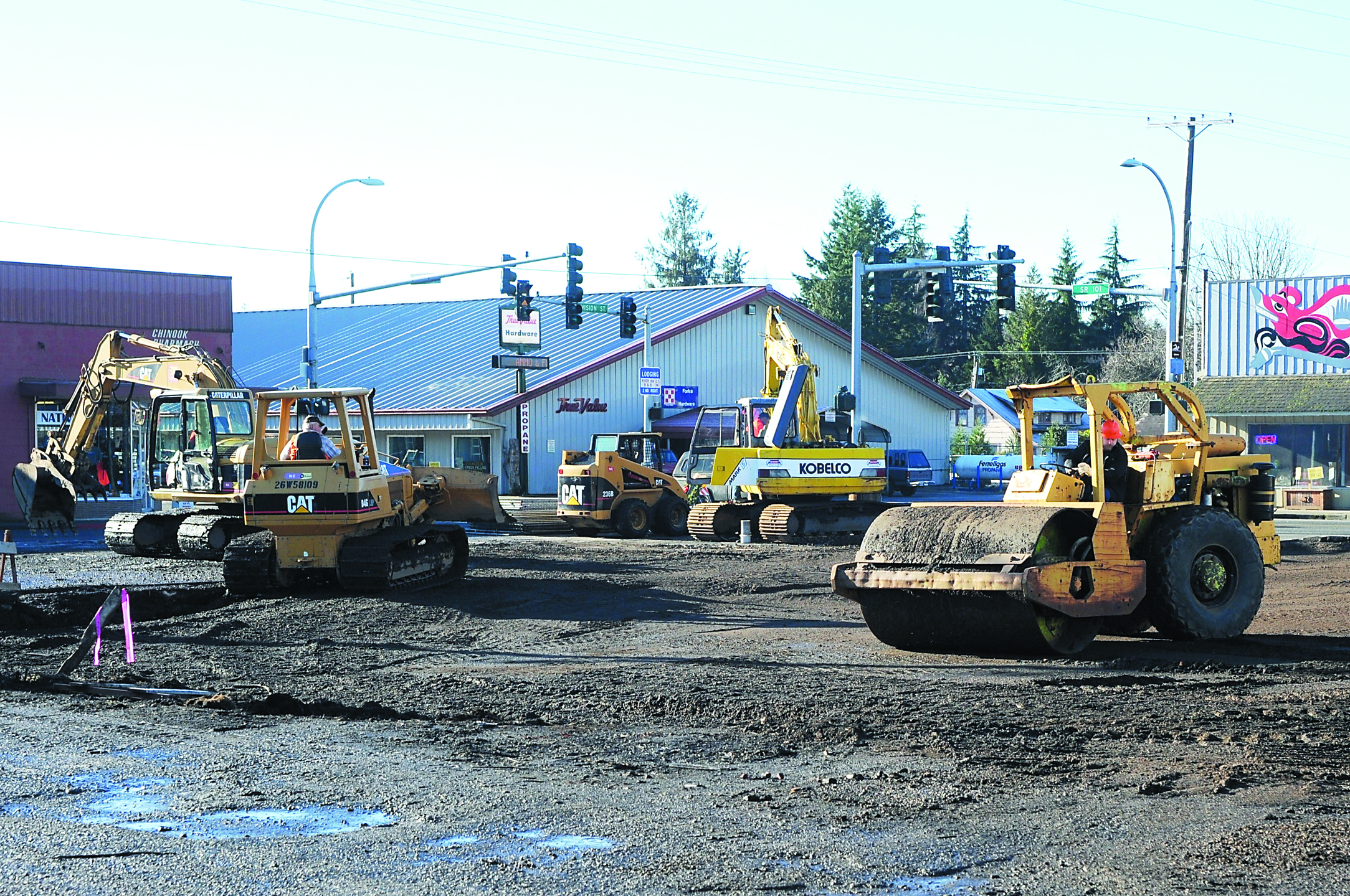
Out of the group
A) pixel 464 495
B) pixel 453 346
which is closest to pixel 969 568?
Answer: pixel 464 495

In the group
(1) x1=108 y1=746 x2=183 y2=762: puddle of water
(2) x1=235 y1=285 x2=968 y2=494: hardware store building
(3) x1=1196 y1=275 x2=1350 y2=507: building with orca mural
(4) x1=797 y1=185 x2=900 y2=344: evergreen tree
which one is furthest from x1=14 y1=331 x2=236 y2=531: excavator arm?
(4) x1=797 y1=185 x2=900 y2=344: evergreen tree

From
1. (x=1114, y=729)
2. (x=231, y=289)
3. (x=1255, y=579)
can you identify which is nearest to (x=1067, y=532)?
(x=1255, y=579)

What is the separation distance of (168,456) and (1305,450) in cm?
3262

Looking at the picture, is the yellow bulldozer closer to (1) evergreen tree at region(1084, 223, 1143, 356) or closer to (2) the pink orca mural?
(2) the pink orca mural

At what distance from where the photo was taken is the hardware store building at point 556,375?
5022 cm

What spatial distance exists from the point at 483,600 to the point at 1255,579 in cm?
873

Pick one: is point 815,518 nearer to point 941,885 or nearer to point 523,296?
point 523,296

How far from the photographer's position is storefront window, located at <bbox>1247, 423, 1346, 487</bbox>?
141 feet

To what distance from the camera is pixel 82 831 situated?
24.0ft

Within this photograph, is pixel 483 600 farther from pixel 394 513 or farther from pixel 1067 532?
pixel 1067 532

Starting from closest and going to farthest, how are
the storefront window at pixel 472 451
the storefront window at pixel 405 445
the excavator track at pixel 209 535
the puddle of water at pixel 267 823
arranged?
the puddle of water at pixel 267 823
the excavator track at pixel 209 535
the storefront window at pixel 472 451
the storefront window at pixel 405 445

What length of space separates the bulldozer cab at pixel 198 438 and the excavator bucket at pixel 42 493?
3.38 metres

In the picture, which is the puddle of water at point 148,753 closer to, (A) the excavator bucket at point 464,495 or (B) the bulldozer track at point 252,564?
(B) the bulldozer track at point 252,564

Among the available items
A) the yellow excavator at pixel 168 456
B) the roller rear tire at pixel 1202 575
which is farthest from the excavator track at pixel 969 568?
the yellow excavator at pixel 168 456
